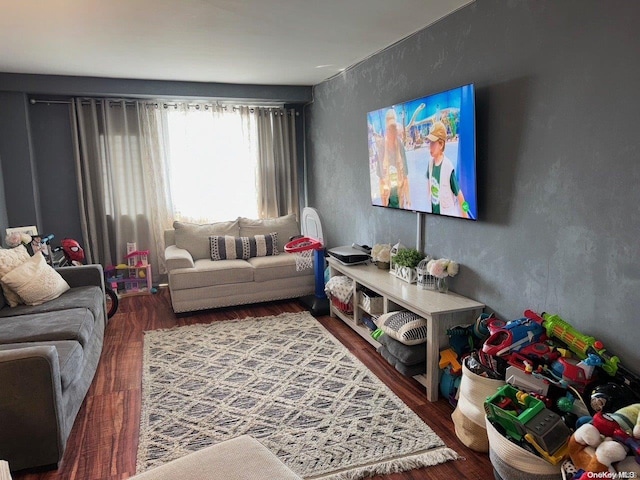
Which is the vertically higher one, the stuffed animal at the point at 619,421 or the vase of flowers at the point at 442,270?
the vase of flowers at the point at 442,270

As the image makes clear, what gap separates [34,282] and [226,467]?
256 cm

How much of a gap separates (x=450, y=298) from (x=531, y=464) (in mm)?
1244

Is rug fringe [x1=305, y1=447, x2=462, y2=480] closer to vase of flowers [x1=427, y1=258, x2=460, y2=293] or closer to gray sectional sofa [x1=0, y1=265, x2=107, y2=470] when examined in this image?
vase of flowers [x1=427, y1=258, x2=460, y2=293]

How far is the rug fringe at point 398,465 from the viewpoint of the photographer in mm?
2010

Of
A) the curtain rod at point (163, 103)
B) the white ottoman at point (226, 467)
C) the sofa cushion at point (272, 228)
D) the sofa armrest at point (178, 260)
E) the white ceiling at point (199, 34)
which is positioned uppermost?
the white ceiling at point (199, 34)

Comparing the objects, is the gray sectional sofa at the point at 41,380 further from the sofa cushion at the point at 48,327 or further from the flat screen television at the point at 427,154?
the flat screen television at the point at 427,154

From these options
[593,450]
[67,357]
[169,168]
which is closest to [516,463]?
[593,450]

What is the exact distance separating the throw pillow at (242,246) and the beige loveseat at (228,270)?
0.04 ft

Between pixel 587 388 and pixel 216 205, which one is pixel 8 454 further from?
pixel 216 205

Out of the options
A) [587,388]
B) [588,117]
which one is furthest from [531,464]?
[588,117]

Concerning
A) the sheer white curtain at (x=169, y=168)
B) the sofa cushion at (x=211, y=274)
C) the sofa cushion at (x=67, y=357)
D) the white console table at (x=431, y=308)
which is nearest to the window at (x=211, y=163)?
the sheer white curtain at (x=169, y=168)

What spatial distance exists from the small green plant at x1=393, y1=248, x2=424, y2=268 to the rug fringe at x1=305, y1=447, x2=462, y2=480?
1.37 metres

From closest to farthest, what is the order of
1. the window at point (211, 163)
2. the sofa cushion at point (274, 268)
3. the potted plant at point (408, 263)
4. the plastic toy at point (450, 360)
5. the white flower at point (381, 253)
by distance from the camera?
1. the plastic toy at point (450, 360)
2. the potted plant at point (408, 263)
3. the white flower at point (381, 253)
4. the sofa cushion at point (274, 268)
5. the window at point (211, 163)

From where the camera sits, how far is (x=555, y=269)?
2203mm
